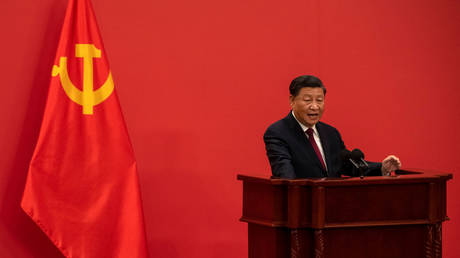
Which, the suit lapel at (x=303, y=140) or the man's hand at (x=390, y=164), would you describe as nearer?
the man's hand at (x=390, y=164)

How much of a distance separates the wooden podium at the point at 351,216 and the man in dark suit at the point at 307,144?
215 millimetres

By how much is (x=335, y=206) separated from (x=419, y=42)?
2.69 m

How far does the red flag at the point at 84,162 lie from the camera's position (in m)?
3.58

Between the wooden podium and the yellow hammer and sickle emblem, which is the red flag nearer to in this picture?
the yellow hammer and sickle emblem

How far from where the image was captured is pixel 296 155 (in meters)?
3.09

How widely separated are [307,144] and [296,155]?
0.32 feet

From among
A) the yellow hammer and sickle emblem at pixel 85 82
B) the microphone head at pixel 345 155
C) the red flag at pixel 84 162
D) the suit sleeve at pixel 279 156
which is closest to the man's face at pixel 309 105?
the suit sleeve at pixel 279 156

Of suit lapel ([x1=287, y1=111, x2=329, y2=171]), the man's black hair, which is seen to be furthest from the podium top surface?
the man's black hair

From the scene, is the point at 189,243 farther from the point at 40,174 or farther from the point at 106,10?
the point at 106,10

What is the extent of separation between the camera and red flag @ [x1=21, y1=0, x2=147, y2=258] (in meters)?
3.58

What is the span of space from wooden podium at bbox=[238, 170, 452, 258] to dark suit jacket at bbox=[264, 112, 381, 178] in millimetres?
234

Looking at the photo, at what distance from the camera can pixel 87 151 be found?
365cm

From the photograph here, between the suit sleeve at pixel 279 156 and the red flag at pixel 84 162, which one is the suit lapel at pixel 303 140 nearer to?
the suit sleeve at pixel 279 156

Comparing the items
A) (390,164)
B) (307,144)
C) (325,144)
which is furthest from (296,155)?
(390,164)
